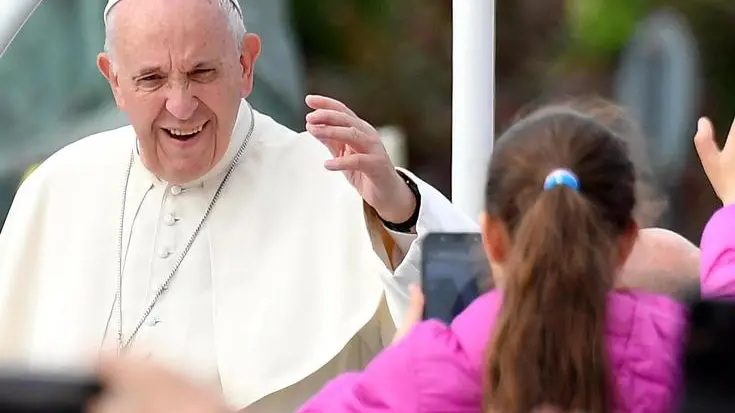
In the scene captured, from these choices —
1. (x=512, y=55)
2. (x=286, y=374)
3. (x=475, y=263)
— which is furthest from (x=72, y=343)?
(x=512, y=55)

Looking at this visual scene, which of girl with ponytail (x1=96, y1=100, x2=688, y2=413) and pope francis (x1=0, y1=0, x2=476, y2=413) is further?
pope francis (x1=0, y1=0, x2=476, y2=413)

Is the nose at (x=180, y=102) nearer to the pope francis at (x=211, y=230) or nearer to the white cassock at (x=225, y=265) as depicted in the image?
the pope francis at (x=211, y=230)

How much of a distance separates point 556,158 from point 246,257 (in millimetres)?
1080

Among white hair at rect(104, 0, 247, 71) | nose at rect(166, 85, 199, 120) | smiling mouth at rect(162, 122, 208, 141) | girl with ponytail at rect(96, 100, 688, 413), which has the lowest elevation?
girl with ponytail at rect(96, 100, 688, 413)

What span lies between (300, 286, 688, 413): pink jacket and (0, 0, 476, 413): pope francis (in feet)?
2.25

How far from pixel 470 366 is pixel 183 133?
1089 mm

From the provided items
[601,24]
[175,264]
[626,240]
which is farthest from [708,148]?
[601,24]

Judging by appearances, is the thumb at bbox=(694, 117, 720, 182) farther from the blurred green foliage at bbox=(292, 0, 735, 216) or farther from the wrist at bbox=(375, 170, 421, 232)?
the blurred green foliage at bbox=(292, 0, 735, 216)

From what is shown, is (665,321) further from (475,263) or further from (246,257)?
(246,257)

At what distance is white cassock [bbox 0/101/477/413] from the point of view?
7.51 ft

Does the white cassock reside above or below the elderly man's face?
below

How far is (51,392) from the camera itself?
3.05 ft

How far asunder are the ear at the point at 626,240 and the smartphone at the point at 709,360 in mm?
250

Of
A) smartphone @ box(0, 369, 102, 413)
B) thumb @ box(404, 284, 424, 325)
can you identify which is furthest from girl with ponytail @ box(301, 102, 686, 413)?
smartphone @ box(0, 369, 102, 413)
